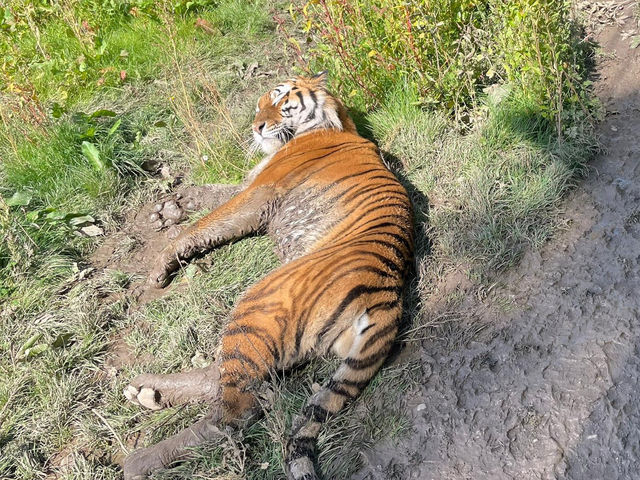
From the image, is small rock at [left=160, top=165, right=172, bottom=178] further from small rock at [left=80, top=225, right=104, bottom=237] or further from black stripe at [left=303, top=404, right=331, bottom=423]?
black stripe at [left=303, top=404, right=331, bottom=423]

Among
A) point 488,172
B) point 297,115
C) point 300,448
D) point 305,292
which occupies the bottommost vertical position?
point 300,448

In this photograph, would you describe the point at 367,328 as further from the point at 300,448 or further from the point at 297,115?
the point at 297,115

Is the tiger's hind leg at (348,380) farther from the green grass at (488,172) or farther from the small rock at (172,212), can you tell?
the small rock at (172,212)

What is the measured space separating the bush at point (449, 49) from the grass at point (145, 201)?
0.17m

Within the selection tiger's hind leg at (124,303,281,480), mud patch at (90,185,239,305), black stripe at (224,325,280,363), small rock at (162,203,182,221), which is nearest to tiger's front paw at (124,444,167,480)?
tiger's hind leg at (124,303,281,480)

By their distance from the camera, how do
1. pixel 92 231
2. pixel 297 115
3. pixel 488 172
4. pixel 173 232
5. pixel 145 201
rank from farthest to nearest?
pixel 145 201 → pixel 92 231 → pixel 173 232 → pixel 297 115 → pixel 488 172

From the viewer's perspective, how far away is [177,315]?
13.4 feet

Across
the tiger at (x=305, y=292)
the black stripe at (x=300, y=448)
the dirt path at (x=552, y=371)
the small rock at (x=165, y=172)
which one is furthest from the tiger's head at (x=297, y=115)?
the black stripe at (x=300, y=448)

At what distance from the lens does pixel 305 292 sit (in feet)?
10.4

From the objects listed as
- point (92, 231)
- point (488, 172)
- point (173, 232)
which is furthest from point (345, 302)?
point (92, 231)

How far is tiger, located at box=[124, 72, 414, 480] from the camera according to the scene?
308 cm

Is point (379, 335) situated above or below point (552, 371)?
above

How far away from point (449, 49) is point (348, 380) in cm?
288

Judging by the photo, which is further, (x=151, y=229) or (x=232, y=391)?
(x=151, y=229)
